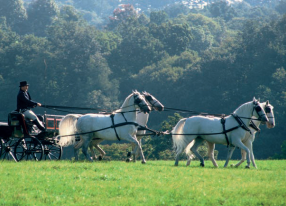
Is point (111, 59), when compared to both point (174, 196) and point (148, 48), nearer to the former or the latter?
point (148, 48)

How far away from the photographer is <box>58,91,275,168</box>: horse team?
1944 centimetres

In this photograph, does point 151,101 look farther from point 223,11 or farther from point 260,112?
point 223,11

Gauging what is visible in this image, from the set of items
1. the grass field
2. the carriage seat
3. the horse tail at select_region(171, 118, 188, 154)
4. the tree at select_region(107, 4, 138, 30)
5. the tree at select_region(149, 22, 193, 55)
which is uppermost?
the tree at select_region(107, 4, 138, 30)

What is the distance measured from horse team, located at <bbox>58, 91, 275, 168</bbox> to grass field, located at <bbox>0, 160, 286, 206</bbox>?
2.76m

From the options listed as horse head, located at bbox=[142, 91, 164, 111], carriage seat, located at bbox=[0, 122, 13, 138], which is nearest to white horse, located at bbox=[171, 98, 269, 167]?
horse head, located at bbox=[142, 91, 164, 111]

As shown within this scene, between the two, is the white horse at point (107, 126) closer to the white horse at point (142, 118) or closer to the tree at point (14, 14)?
the white horse at point (142, 118)

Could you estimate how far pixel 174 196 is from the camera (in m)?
13.1

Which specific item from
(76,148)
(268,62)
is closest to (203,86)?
(268,62)

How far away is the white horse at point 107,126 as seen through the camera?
19.8m

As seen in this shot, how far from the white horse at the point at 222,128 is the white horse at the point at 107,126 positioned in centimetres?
151

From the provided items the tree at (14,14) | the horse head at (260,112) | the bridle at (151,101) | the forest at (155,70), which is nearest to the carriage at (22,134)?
the bridle at (151,101)

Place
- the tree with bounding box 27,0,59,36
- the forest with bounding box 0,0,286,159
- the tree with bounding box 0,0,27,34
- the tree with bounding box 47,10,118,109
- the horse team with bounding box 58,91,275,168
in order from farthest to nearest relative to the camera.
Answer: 1. the tree with bounding box 27,0,59,36
2. the tree with bounding box 0,0,27,34
3. the tree with bounding box 47,10,118,109
4. the forest with bounding box 0,0,286,159
5. the horse team with bounding box 58,91,275,168

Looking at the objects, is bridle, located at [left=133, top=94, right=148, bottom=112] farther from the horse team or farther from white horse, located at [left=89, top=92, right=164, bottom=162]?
white horse, located at [left=89, top=92, right=164, bottom=162]

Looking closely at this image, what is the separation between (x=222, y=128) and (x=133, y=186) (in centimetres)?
642
